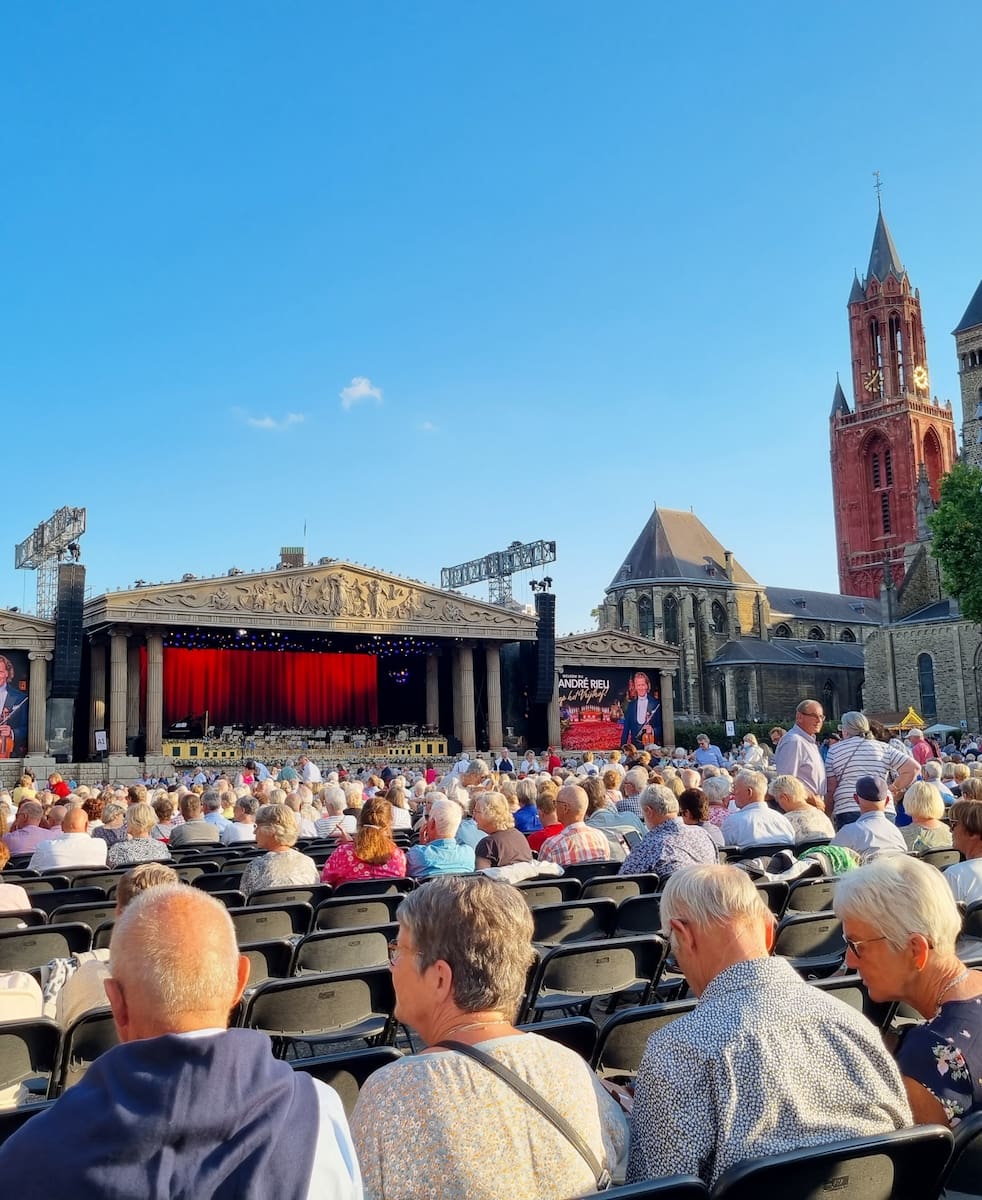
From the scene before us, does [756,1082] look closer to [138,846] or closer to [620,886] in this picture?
[620,886]

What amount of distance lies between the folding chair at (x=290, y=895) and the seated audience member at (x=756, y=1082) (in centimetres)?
426

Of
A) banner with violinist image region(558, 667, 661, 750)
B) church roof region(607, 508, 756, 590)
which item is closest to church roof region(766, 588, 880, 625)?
church roof region(607, 508, 756, 590)

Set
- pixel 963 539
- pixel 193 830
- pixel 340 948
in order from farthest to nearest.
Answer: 1. pixel 963 539
2. pixel 193 830
3. pixel 340 948

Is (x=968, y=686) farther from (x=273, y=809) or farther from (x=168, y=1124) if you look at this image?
(x=168, y=1124)

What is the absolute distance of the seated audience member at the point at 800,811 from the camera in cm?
862

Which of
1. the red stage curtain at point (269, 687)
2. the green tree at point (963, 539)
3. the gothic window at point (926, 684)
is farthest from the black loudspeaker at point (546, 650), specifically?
the gothic window at point (926, 684)

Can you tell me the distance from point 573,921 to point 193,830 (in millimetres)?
6073

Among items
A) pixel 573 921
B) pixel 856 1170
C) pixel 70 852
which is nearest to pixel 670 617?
pixel 70 852

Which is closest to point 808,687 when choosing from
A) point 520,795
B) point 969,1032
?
point 520,795

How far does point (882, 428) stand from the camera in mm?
80375

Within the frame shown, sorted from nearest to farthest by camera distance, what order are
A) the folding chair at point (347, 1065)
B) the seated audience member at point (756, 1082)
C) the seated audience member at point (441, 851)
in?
the seated audience member at point (756, 1082)
the folding chair at point (347, 1065)
the seated audience member at point (441, 851)

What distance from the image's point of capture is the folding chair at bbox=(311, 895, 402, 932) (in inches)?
247

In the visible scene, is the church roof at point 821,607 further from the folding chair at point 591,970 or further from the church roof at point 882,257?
the folding chair at point 591,970

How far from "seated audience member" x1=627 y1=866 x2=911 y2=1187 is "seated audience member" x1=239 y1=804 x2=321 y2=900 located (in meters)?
4.54
